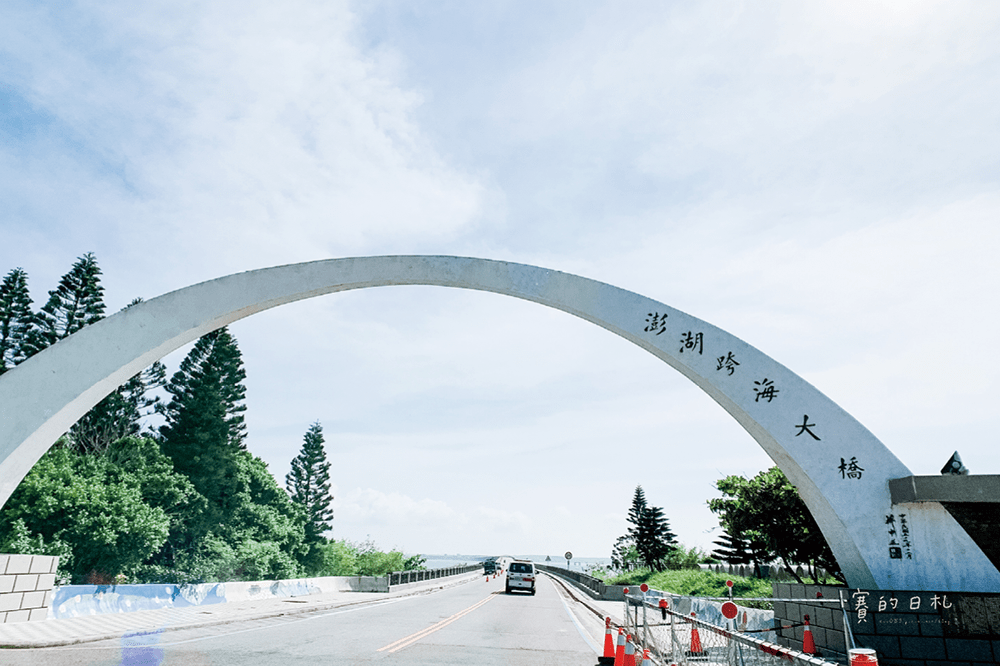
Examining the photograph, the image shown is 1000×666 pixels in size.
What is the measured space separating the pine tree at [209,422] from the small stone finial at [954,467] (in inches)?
2009

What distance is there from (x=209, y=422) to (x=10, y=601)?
41203 mm

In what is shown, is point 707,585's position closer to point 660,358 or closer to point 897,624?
point 660,358

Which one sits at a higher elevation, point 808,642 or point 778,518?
point 778,518

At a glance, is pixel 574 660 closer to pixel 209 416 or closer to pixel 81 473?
pixel 81 473

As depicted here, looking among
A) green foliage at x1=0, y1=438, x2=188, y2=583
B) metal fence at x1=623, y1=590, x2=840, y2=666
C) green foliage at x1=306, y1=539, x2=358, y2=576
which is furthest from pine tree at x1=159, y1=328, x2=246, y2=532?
metal fence at x1=623, y1=590, x2=840, y2=666

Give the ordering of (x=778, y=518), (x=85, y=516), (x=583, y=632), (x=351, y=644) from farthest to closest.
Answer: (x=85, y=516), (x=778, y=518), (x=583, y=632), (x=351, y=644)

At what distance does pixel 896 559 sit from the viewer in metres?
10.9

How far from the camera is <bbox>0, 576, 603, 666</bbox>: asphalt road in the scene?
10250 mm

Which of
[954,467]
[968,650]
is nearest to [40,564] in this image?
[968,650]


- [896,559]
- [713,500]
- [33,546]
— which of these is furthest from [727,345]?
[33,546]

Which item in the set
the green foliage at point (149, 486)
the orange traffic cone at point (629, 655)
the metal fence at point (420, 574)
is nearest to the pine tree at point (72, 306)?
the green foliage at point (149, 486)

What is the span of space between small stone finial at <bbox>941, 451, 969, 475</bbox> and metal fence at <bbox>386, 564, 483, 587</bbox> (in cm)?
2832

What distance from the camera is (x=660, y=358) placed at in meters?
13.4

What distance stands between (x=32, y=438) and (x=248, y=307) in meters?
4.55
